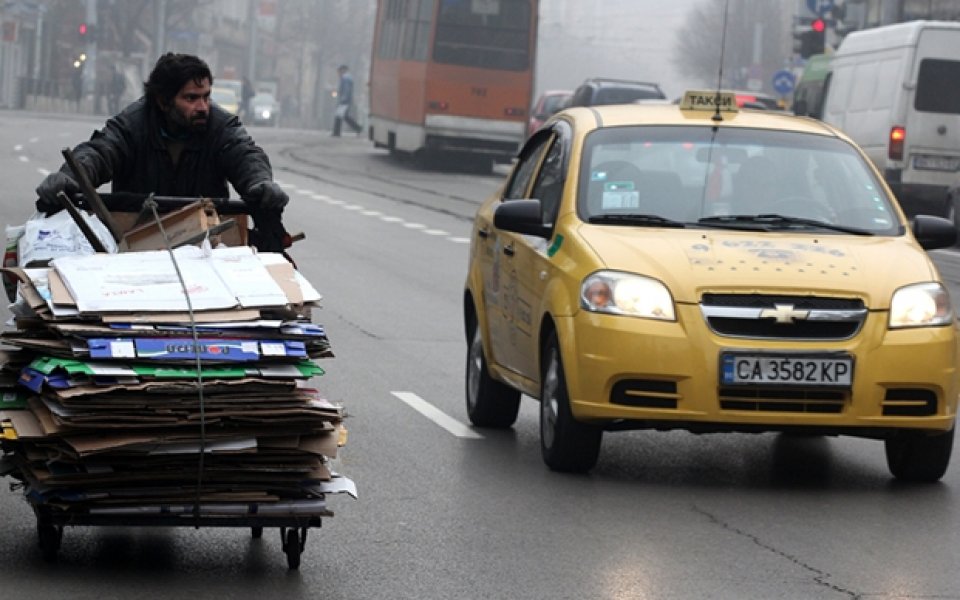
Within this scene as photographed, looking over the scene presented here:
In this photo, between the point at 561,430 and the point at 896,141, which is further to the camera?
the point at 896,141

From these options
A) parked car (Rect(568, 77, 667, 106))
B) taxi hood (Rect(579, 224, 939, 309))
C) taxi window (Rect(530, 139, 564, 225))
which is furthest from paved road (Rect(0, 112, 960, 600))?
parked car (Rect(568, 77, 667, 106))

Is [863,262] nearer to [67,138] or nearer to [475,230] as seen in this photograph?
[475,230]

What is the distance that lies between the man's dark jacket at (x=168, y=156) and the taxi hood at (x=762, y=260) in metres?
1.98

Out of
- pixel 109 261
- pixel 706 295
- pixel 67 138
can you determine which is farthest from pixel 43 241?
pixel 67 138

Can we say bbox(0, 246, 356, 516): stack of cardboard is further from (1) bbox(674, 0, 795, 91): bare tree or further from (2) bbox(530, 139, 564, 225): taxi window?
(1) bbox(674, 0, 795, 91): bare tree

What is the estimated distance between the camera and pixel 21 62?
9806 cm

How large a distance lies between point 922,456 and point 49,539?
416 centimetres

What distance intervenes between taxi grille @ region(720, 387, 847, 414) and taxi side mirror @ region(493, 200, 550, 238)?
4.64ft

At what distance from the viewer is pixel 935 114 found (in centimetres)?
3170

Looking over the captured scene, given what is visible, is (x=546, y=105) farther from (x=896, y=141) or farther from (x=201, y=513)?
(x=201, y=513)

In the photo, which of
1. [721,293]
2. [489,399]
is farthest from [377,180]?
[721,293]

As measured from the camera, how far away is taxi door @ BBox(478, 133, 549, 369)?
10648 mm

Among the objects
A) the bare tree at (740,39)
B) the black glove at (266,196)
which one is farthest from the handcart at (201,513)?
the bare tree at (740,39)

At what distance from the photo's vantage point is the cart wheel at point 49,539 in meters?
7.06
